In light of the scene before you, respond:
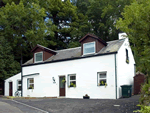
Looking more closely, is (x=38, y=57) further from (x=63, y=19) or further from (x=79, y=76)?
(x=63, y=19)

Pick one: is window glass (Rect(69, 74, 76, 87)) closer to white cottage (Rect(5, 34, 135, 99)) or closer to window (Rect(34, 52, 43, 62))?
white cottage (Rect(5, 34, 135, 99))

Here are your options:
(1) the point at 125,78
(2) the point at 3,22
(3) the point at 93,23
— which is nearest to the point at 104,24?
(3) the point at 93,23

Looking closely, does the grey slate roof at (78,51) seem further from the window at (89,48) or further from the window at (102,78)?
the window at (102,78)

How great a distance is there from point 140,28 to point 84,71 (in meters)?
10.7

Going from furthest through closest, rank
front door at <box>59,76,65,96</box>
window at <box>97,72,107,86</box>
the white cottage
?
front door at <box>59,76,65,96</box>
window at <box>97,72,107,86</box>
the white cottage

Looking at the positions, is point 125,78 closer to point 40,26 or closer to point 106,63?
point 106,63

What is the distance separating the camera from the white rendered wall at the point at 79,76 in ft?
64.9

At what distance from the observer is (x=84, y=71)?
2130cm

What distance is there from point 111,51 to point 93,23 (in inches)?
863

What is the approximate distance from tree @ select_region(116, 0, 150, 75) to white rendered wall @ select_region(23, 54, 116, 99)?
7933mm

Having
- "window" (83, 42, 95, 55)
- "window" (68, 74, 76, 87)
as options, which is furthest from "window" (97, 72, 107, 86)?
"window" (68, 74, 76, 87)

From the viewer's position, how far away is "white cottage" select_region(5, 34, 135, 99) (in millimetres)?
19781

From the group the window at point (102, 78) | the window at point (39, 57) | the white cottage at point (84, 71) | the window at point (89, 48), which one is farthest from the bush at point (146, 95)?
the window at point (39, 57)

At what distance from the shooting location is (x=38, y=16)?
33906 mm
